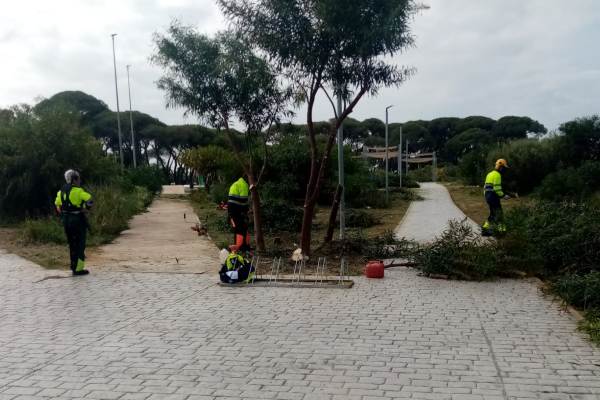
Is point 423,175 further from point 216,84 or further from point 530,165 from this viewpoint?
point 216,84

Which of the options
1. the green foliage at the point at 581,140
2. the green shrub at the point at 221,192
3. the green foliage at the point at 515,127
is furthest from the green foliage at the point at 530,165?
the green foliage at the point at 515,127

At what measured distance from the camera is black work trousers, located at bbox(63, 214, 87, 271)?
30.3 ft

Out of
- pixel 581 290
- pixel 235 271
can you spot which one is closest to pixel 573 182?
pixel 581 290

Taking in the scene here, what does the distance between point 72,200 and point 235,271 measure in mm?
3162

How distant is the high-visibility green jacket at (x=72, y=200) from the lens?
9.22 metres

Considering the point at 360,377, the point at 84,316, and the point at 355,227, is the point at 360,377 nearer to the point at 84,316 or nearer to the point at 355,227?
the point at 84,316

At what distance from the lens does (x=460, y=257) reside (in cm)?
845

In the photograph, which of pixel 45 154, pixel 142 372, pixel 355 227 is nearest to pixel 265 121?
pixel 355 227

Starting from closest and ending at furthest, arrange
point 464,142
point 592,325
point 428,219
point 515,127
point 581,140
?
1. point 592,325
2. point 428,219
3. point 581,140
4. point 515,127
5. point 464,142

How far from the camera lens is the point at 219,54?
10.8m

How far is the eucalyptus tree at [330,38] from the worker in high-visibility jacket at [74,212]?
3788 mm

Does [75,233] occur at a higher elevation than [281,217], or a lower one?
higher

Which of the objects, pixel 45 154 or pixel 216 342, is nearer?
pixel 216 342

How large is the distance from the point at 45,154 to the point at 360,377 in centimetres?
1634
